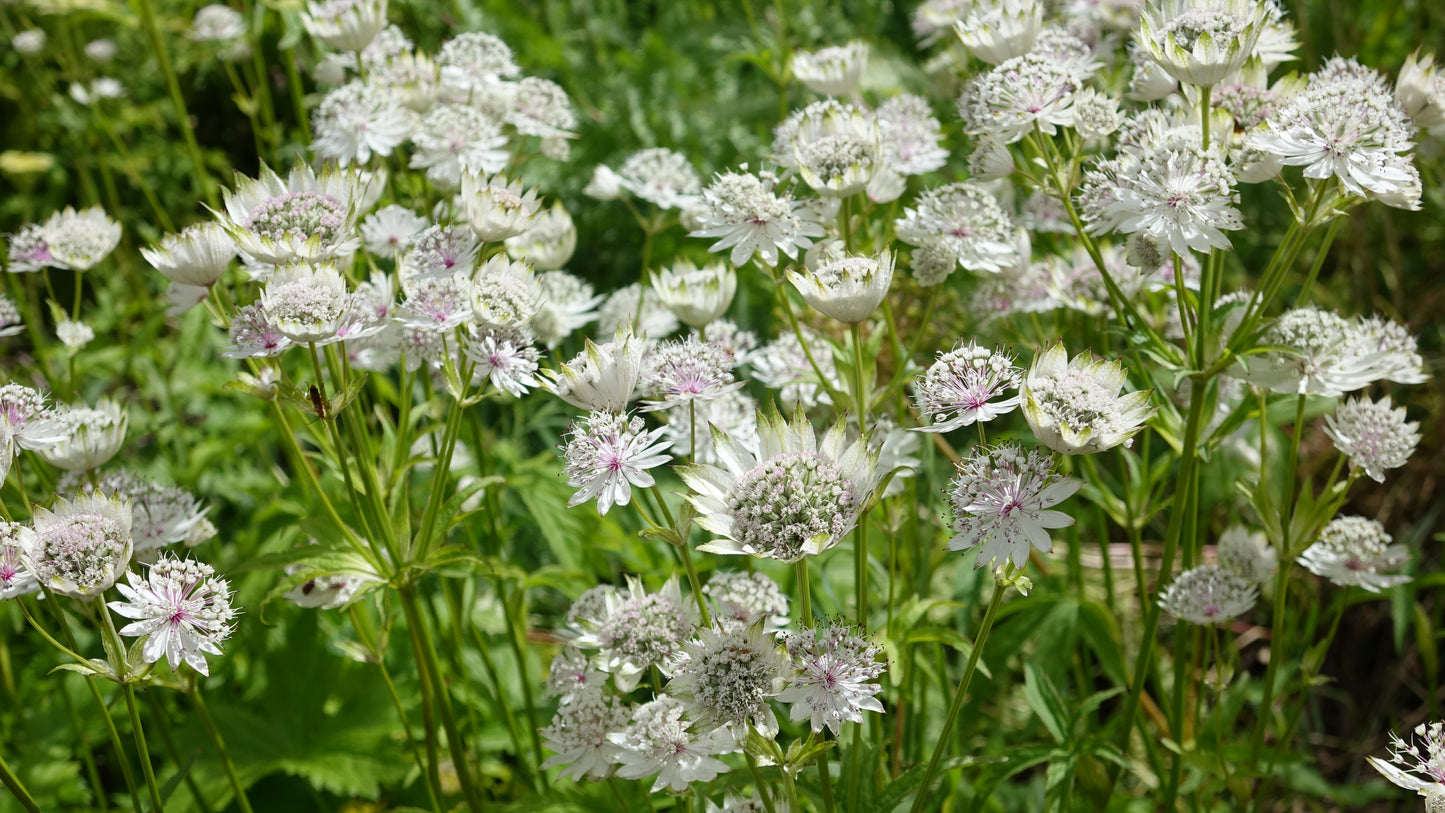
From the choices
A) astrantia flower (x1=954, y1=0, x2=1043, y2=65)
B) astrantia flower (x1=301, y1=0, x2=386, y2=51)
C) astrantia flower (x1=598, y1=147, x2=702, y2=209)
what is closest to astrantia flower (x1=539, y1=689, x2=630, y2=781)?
astrantia flower (x1=598, y1=147, x2=702, y2=209)

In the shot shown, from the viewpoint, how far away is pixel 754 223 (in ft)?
6.06

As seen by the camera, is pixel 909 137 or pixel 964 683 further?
pixel 909 137

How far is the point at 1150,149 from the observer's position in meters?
1.66

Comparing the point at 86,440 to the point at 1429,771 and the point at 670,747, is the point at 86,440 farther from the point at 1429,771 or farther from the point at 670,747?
the point at 1429,771

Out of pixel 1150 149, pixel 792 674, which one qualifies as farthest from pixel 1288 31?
pixel 792 674

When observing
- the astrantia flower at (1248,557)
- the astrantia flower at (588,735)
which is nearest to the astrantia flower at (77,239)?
the astrantia flower at (588,735)

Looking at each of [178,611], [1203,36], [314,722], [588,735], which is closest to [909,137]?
[1203,36]

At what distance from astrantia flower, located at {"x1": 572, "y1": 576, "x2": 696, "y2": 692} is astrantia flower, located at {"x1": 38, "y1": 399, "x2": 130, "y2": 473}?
959 millimetres

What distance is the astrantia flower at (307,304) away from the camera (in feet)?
5.11

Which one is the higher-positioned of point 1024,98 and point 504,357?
point 1024,98

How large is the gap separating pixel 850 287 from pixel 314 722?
1.77 meters

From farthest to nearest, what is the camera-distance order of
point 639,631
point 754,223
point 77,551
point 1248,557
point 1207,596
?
point 1248,557
point 1207,596
point 754,223
point 639,631
point 77,551

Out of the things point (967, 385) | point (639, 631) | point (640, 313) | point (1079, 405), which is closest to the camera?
point (1079, 405)

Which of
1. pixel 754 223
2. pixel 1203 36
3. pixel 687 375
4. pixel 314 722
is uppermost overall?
pixel 1203 36
